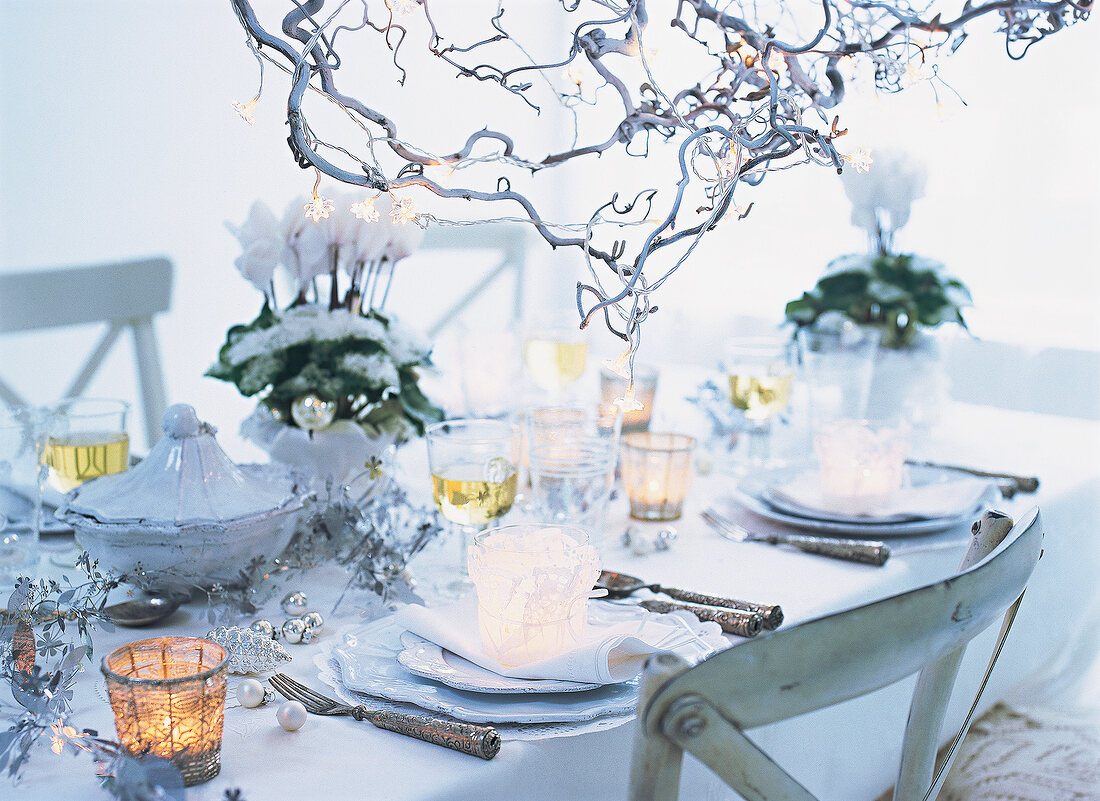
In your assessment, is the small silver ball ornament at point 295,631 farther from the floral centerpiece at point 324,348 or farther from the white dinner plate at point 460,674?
the floral centerpiece at point 324,348

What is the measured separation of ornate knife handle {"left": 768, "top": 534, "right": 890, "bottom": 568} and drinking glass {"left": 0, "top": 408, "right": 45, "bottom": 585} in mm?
868

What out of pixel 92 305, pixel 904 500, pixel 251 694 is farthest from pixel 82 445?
pixel 92 305

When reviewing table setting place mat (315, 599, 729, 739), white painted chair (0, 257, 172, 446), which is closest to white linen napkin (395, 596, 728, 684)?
table setting place mat (315, 599, 729, 739)

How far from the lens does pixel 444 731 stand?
80 centimetres

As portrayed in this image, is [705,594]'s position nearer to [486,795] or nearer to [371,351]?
[486,795]

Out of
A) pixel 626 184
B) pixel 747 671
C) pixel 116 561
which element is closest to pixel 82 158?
pixel 626 184

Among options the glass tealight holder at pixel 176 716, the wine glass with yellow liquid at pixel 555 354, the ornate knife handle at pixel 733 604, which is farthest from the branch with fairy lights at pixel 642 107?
the wine glass with yellow liquid at pixel 555 354

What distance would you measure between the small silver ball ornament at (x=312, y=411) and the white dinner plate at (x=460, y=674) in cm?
46

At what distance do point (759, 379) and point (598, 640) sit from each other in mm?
925

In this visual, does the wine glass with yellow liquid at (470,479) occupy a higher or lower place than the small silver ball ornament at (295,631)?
higher

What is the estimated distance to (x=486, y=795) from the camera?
0.77 metres

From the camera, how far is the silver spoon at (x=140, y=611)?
102 centimetres

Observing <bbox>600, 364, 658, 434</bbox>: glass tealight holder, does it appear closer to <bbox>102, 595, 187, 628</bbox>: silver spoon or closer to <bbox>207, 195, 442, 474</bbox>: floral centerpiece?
<bbox>207, 195, 442, 474</bbox>: floral centerpiece

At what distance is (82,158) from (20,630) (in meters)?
2.51
